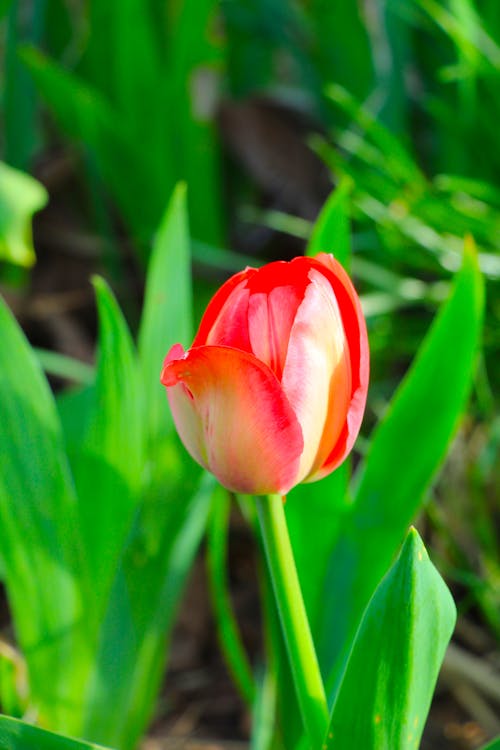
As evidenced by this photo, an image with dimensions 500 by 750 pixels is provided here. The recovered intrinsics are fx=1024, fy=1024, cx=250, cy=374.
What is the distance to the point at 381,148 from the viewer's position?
1.22 metres

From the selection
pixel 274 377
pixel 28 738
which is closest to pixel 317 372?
pixel 274 377

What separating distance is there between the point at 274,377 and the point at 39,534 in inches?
14.9

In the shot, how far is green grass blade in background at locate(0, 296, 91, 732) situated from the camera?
2.47 ft

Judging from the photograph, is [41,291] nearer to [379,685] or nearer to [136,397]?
[136,397]

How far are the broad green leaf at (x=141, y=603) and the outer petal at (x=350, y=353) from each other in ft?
1.02

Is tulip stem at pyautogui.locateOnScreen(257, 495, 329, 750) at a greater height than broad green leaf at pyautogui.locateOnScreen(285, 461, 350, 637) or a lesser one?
lesser

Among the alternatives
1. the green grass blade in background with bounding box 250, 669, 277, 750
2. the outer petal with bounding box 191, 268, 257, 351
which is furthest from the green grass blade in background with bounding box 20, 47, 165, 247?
the outer petal with bounding box 191, 268, 257, 351

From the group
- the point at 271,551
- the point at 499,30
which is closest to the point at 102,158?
the point at 499,30

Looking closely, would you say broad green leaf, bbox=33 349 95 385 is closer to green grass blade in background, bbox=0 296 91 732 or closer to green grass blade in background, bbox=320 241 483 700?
green grass blade in background, bbox=0 296 91 732

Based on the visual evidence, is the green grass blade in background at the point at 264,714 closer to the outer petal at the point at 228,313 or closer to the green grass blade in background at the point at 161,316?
the green grass blade in background at the point at 161,316

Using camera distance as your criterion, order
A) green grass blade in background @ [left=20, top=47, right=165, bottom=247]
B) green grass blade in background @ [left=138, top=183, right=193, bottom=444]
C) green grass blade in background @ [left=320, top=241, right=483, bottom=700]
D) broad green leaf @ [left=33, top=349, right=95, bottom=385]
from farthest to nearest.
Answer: green grass blade in background @ [left=20, top=47, right=165, bottom=247], broad green leaf @ [left=33, top=349, right=95, bottom=385], green grass blade in background @ [left=138, top=183, right=193, bottom=444], green grass blade in background @ [left=320, top=241, right=483, bottom=700]

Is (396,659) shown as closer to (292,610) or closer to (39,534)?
(292,610)

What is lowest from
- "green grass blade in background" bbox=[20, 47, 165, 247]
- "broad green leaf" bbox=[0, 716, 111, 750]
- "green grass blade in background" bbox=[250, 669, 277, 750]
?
"broad green leaf" bbox=[0, 716, 111, 750]

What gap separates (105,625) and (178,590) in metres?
0.08
